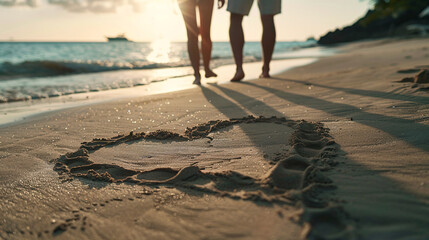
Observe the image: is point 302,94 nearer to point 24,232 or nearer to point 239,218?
point 239,218

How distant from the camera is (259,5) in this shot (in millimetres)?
3854

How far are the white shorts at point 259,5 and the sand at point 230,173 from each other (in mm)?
1895

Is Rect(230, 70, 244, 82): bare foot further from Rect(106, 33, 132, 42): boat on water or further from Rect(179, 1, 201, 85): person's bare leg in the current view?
Rect(106, 33, 132, 42): boat on water

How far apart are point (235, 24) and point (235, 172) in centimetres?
314

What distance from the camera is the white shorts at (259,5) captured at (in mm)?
3701

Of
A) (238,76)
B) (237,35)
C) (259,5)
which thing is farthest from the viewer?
(238,76)

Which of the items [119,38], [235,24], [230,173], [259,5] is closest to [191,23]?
[235,24]

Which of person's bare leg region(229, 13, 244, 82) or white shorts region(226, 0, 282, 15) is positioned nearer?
white shorts region(226, 0, 282, 15)

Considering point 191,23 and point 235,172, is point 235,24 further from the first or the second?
point 235,172

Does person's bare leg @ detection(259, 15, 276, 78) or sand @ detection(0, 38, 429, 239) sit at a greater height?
person's bare leg @ detection(259, 15, 276, 78)

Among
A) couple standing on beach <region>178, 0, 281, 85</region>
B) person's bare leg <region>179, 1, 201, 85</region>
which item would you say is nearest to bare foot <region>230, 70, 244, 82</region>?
couple standing on beach <region>178, 0, 281, 85</region>

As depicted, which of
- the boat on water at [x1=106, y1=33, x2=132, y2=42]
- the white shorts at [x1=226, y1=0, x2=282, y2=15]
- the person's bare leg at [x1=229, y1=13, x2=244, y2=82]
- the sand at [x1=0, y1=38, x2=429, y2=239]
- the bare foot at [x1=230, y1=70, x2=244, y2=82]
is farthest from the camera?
the boat on water at [x1=106, y1=33, x2=132, y2=42]

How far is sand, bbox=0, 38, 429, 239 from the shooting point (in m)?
0.82

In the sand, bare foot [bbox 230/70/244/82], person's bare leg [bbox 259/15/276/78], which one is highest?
person's bare leg [bbox 259/15/276/78]
